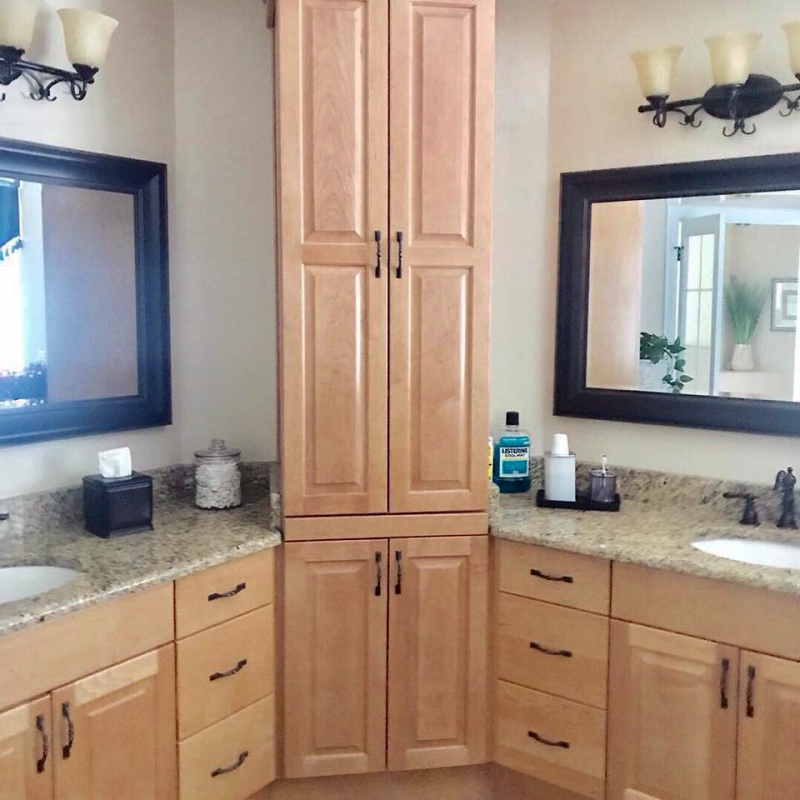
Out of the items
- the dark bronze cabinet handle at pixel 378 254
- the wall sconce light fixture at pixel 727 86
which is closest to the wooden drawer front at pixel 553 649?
the dark bronze cabinet handle at pixel 378 254

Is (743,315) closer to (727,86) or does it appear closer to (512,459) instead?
(727,86)

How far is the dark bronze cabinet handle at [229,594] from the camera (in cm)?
210

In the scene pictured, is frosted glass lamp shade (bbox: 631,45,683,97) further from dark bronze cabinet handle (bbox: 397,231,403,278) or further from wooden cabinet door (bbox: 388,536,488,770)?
wooden cabinet door (bbox: 388,536,488,770)

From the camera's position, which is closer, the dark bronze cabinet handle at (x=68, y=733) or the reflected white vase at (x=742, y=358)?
the dark bronze cabinet handle at (x=68, y=733)

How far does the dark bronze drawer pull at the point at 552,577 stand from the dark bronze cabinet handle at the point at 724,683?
41cm

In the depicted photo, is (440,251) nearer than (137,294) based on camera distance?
Yes

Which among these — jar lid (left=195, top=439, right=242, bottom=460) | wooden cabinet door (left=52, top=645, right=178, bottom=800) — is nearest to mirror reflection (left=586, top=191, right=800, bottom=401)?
jar lid (left=195, top=439, right=242, bottom=460)

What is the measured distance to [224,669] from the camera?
2.15m

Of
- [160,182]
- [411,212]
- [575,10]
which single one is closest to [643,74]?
[575,10]

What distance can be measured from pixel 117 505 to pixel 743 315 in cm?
179

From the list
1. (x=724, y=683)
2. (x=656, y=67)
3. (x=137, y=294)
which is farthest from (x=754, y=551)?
(x=137, y=294)

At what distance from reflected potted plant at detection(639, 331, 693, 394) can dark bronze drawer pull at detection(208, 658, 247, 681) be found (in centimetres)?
140

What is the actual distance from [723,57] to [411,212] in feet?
3.00

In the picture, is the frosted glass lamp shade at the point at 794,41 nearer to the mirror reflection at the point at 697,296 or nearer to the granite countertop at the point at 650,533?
the mirror reflection at the point at 697,296
